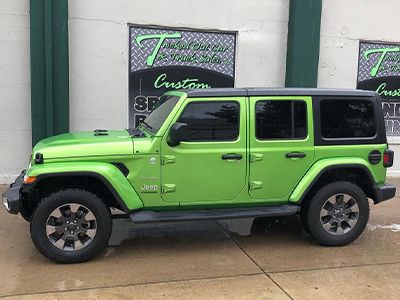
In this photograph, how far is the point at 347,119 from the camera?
5.41 metres

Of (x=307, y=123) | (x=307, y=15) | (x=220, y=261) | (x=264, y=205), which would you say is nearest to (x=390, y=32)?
(x=307, y=15)

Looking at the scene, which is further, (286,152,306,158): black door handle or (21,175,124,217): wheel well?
(286,152,306,158): black door handle

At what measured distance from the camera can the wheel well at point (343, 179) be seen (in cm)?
541

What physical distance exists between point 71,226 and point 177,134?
144 centimetres

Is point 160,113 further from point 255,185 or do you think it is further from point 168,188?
point 255,185

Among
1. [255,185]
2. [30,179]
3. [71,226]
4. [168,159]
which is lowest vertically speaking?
[71,226]

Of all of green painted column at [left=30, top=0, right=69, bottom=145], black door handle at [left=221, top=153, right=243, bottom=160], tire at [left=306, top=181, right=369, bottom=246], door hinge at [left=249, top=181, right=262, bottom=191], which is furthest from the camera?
green painted column at [left=30, top=0, right=69, bottom=145]

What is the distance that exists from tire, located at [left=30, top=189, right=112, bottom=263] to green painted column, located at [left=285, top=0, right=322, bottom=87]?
594 centimetres

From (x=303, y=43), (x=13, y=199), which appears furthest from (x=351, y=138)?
(x=303, y=43)

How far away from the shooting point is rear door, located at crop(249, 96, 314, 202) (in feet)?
16.8

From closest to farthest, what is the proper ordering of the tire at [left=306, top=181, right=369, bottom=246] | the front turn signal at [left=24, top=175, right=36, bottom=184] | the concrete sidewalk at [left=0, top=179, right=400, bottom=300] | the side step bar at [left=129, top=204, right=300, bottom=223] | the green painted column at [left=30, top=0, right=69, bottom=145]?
the concrete sidewalk at [left=0, top=179, right=400, bottom=300] → the front turn signal at [left=24, top=175, right=36, bottom=184] → the side step bar at [left=129, top=204, right=300, bottom=223] → the tire at [left=306, top=181, right=369, bottom=246] → the green painted column at [left=30, top=0, right=69, bottom=145]

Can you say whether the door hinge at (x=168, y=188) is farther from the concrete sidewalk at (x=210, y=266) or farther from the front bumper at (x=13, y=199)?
the front bumper at (x=13, y=199)

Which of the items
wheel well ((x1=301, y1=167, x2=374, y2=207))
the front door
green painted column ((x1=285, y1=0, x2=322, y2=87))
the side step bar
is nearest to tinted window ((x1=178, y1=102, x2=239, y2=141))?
the front door

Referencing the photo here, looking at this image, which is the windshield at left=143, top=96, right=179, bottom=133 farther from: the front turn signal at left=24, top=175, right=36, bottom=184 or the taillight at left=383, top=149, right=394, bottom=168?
the taillight at left=383, top=149, right=394, bottom=168
